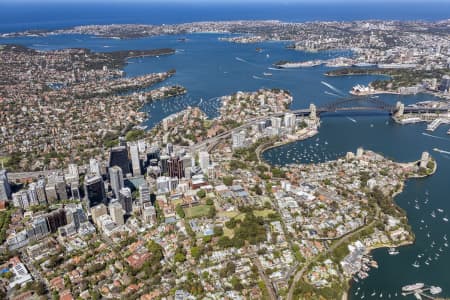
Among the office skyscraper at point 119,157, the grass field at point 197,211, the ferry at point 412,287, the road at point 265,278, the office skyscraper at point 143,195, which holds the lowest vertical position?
the ferry at point 412,287

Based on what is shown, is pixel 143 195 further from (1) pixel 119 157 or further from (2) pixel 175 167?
(1) pixel 119 157

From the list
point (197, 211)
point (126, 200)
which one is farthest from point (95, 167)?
point (197, 211)

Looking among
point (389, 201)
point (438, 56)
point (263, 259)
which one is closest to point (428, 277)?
point (389, 201)

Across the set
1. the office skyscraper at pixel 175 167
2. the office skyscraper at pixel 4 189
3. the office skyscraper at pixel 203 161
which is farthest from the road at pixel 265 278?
the office skyscraper at pixel 4 189

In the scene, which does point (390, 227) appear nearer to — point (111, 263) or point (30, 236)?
point (111, 263)

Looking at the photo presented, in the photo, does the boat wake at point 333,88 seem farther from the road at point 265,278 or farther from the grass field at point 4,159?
the grass field at point 4,159
